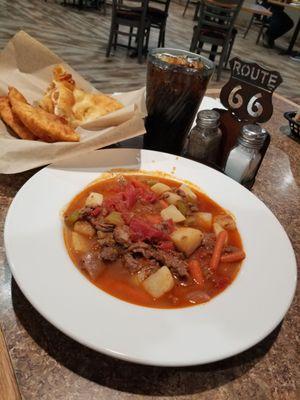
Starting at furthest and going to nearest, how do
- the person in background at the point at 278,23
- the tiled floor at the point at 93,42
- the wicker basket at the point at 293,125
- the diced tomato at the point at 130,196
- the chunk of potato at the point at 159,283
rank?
the person in background at the point at 278,23 < the tiled floor at the point at 93,42 < the wicker basket at the point at 293,125 < the diced tomato at the point at 130,196 < the chunk of potato at the point at 159,283

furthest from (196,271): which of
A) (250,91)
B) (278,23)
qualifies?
(278,23)

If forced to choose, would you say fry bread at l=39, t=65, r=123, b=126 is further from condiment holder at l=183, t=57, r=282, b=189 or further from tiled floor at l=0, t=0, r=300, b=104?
tiled floor at l=0, t=0, r=300, b=104

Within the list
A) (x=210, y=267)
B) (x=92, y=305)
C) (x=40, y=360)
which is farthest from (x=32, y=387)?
(x=210, y=267)

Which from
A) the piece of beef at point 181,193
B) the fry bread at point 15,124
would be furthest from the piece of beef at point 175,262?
the fry bread at point 15,124

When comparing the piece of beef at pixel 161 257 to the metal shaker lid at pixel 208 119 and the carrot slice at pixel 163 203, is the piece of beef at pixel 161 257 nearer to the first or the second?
the carrot slice at pixel 163 203

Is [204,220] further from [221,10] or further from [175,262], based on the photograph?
[221,10]

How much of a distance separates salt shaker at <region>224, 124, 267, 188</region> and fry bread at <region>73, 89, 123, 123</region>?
1.93ft

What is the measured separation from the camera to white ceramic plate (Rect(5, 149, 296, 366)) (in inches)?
31.8

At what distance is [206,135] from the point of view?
1.55 m

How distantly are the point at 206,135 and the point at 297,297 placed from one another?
2.42 ft

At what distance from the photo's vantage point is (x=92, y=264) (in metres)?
1.03

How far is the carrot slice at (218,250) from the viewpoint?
1.14 m

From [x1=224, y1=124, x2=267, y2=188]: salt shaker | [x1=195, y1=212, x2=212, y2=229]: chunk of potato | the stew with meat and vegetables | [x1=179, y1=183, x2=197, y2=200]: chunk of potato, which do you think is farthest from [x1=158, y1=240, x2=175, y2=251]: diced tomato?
[x1=224, y1=124, x2=267, y2=188]: salt shaker

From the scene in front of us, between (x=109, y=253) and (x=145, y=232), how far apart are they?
15 centimetres
